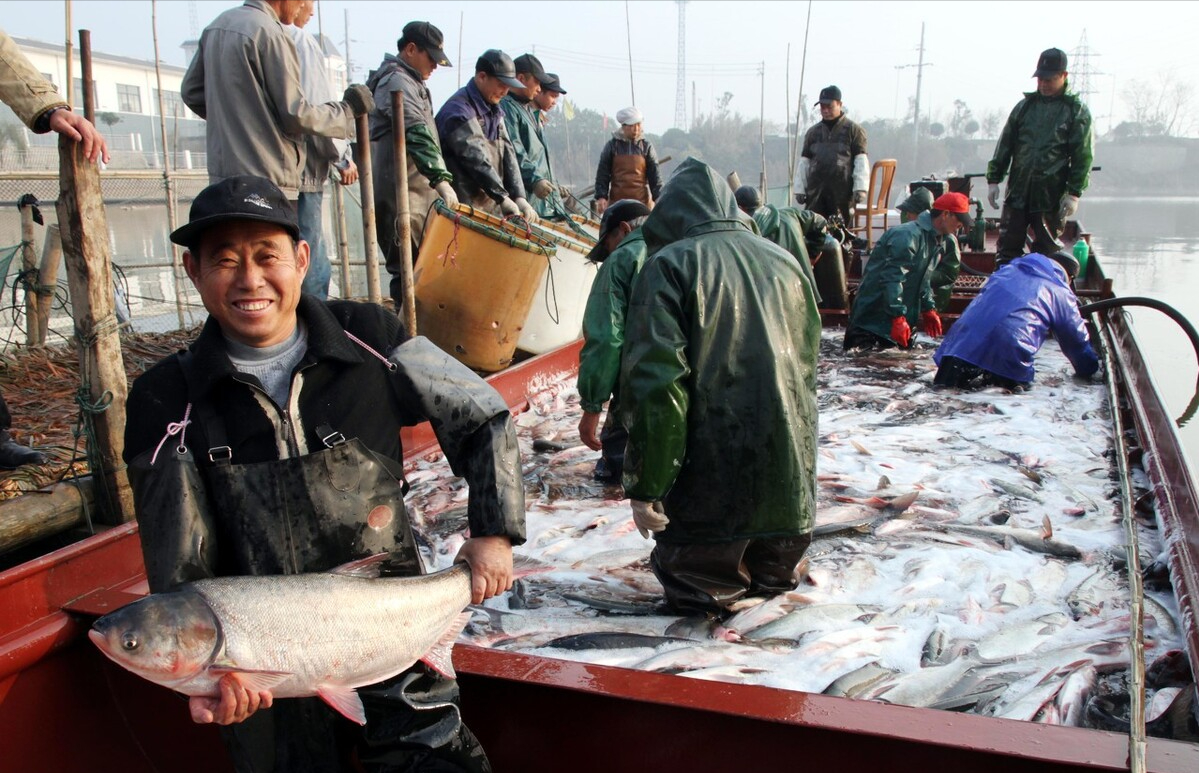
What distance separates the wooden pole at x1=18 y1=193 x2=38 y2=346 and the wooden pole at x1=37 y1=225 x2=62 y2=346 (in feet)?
0.16

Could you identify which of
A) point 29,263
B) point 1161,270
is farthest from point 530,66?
point 1161,270

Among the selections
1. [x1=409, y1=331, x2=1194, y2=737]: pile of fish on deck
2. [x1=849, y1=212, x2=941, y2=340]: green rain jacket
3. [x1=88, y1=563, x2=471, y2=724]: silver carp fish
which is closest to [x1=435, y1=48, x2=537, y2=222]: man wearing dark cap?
[x1=409, y1=331, x2=1194, y2=737]: pile of fish on deck

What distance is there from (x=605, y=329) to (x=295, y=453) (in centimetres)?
267

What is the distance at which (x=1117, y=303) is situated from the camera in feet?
25.9

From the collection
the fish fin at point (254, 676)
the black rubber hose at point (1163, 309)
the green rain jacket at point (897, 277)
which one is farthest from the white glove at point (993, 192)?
the fish fin at point (254, 676)

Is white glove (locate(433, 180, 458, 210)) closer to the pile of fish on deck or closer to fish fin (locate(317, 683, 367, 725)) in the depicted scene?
the pile of fish on deck

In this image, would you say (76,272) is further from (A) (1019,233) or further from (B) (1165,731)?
(A) (1019,233)

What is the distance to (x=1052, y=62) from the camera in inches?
372

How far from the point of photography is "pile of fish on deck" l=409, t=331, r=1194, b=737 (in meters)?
3.20

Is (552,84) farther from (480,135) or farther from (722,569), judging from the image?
(722,569)

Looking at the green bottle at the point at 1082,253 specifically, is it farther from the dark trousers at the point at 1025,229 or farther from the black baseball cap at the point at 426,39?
the black baseball cap at the point at 426,39

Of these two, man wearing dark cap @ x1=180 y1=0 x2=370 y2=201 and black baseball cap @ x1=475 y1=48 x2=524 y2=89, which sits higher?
black baseball cap @ x1=475 y1=48 x2=524 y2=89

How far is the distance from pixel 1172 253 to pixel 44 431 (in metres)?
41.1

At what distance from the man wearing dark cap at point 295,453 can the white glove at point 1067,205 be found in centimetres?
948
